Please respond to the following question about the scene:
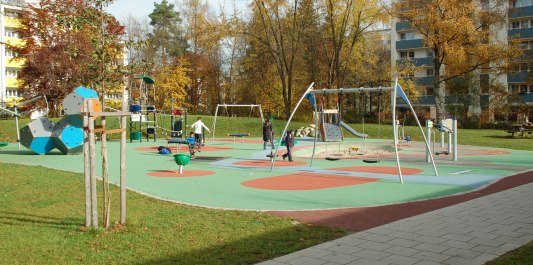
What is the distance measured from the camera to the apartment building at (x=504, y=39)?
50.1 m

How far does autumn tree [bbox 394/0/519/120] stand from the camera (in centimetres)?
3781

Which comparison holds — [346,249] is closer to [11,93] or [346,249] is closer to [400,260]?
[400,260]

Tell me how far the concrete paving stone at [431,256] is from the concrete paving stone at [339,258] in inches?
30.7

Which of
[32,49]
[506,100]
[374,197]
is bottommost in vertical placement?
[374,197]

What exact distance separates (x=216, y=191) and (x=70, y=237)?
16.1 ft

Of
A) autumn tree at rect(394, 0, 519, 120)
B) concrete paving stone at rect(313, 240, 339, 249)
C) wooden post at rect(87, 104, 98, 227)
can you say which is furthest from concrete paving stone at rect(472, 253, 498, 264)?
autumn tree at rect(394, 0, 519, 120)

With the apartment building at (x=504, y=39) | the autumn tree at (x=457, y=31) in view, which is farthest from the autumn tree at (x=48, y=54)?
the apartment building at (x=504, y=39)

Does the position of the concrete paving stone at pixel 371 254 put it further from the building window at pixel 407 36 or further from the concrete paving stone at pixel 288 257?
the building window at pixel 407 36

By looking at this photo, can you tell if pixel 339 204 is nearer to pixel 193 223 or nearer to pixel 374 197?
pixel 374 197

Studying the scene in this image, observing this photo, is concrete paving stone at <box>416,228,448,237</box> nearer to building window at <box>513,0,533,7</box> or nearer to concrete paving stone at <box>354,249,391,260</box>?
concrete paving stone at <box>354,249,391,260</box>

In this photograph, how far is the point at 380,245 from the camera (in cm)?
622

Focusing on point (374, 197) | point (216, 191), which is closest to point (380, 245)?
point (374, 197)

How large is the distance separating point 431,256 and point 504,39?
56417 mm

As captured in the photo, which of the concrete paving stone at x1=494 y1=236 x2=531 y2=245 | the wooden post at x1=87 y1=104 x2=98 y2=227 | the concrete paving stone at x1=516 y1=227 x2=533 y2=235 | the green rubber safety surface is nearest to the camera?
the concrete paving stone at x1=494 y1=236 x2=531 y2=245
